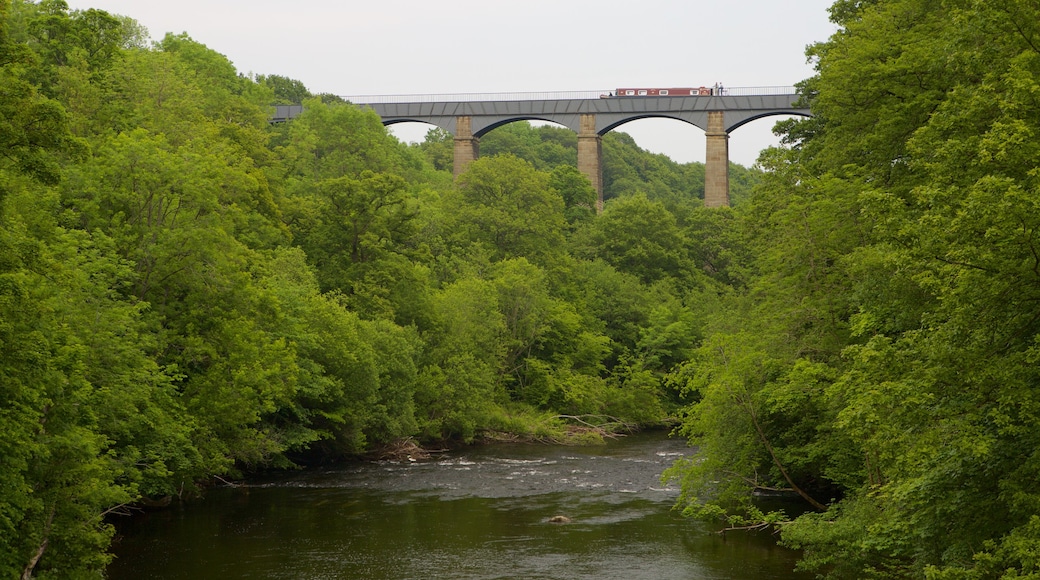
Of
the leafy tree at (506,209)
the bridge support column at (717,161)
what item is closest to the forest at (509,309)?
the leafy tree at (506,209)

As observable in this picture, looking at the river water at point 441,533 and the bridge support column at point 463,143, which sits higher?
the bridge support column at point 463,143

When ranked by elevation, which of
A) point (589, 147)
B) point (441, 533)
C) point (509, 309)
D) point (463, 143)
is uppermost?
point (463, 143)

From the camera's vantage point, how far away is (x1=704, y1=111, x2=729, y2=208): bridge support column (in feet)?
240

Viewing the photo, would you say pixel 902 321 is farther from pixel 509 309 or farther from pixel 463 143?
pixel 463 143

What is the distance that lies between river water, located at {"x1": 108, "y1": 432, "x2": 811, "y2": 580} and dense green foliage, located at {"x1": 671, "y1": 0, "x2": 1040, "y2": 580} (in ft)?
5.12

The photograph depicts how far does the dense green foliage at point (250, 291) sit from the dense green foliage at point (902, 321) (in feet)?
39.5

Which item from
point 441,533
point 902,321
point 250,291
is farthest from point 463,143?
point 902,321

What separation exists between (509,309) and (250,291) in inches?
889

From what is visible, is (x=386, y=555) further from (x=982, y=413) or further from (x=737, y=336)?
(x=982, y=413)

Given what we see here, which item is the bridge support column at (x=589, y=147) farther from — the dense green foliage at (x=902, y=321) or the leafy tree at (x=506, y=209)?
the dense green foliage at (x=902, y=321)

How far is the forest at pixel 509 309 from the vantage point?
1352cm

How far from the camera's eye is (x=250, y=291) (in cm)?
3097

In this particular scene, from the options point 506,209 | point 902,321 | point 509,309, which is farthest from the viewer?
point 506,209

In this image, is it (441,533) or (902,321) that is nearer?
(902,321)
